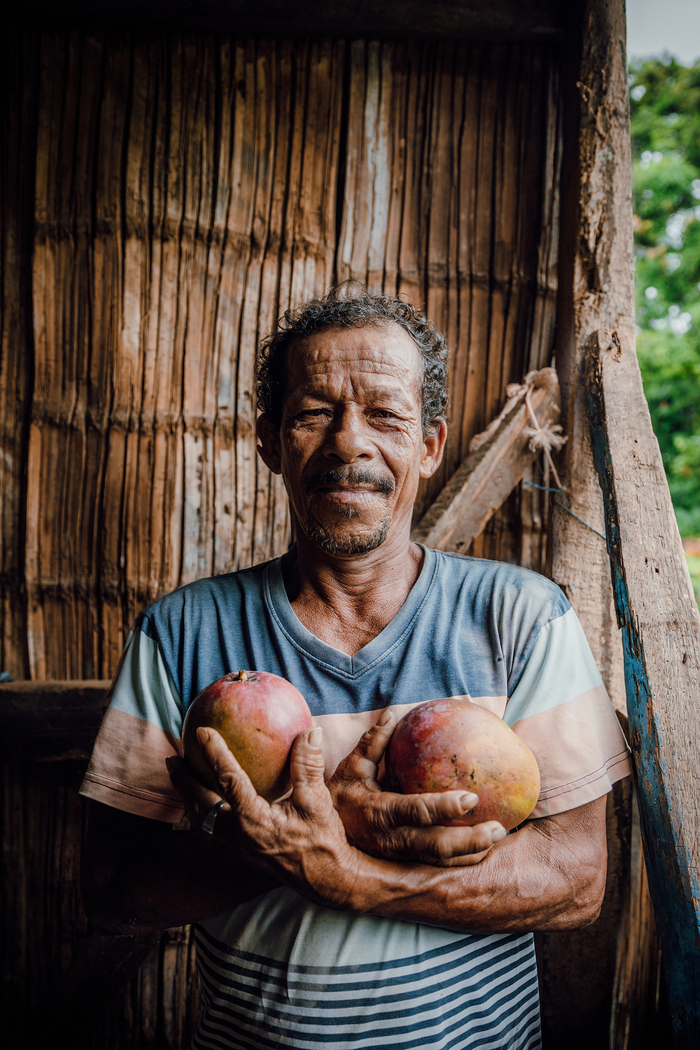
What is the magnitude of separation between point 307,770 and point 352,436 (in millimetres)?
794

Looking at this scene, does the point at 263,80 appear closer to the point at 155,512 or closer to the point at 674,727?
the point at 155,512

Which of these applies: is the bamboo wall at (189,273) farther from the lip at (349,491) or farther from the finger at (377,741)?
the finger at (377,741)

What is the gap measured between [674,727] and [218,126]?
2536 mm

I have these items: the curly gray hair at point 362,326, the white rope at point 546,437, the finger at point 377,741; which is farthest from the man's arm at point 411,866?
the white rope at point 546,437

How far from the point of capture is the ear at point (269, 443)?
1904 millimetres

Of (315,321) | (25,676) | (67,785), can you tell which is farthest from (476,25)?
(67,785)

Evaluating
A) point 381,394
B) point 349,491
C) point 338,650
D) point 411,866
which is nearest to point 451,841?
point 411,866

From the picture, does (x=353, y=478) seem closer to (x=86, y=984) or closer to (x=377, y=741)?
(x=377, y=741)

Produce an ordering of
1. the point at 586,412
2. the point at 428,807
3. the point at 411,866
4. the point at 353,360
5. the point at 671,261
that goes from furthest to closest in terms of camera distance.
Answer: the point at 671,261, the point at 586,412, the point at 353,360, the point at 411,866, the point at 428,807

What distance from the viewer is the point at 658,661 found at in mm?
1575

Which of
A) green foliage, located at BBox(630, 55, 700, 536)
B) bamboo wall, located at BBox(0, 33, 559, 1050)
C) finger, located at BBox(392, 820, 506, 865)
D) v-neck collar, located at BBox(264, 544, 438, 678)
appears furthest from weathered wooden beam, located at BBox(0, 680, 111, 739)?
green foliage, located at BBox(630, 55, 700, 536)

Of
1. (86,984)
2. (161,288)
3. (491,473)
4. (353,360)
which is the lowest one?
(86,984)

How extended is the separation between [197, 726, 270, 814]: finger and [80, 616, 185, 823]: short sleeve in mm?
409

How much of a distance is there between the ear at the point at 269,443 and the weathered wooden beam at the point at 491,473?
2.02ft
